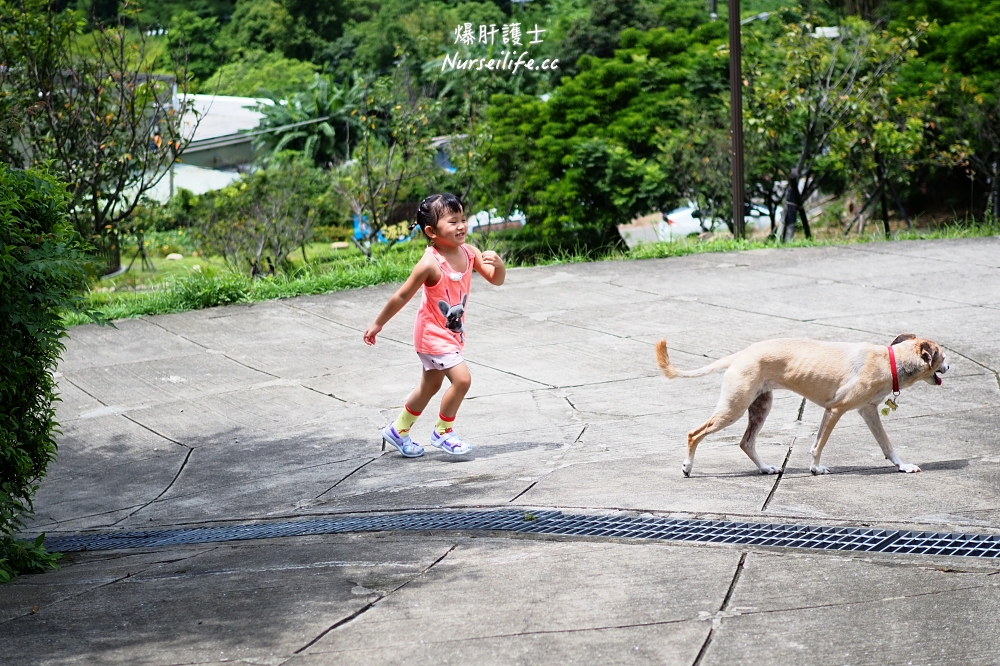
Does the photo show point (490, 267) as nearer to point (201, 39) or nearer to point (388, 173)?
point (388, 173)

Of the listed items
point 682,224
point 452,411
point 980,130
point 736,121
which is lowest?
point 682,224

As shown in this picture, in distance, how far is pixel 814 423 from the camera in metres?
6.41

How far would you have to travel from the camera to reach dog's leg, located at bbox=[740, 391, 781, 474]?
5367mm

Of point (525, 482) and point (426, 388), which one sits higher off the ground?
point (426, 388)

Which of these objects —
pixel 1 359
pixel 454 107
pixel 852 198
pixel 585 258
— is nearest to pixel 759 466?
pixel 1 359

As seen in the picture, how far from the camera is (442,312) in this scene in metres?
6.18

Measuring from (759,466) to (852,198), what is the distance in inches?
769

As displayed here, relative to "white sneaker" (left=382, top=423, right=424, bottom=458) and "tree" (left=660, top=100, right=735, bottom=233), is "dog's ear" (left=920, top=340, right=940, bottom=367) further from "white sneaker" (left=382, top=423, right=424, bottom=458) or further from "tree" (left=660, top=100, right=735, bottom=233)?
"tree" (left=660, top=100, right=735, bottom=233)

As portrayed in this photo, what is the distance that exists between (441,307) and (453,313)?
8 cm

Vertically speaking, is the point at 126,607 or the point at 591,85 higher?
the point at 591,85

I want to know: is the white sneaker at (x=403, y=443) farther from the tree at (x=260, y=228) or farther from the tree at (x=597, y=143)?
the tree at (x=597, y=143)

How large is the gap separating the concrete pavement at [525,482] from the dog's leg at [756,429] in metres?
0.10

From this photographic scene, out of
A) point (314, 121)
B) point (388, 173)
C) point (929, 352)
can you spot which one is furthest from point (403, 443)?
point (314, 121)

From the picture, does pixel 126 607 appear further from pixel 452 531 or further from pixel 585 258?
pixel 585 258
